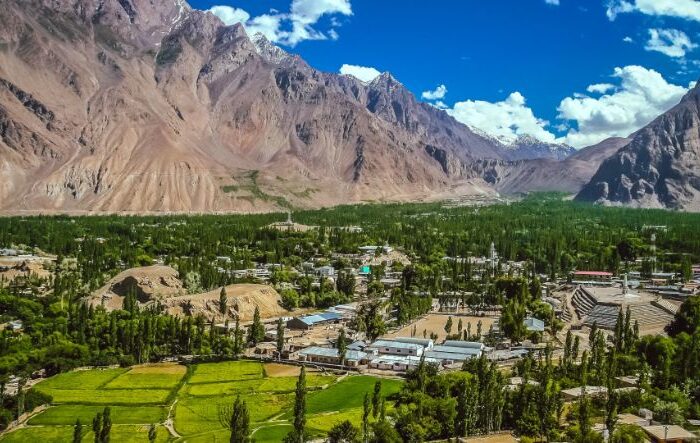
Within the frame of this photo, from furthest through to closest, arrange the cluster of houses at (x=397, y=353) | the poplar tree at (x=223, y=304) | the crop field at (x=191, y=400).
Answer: the poplar tree at (x=223, y=304)
the cluster of houses at (x=397, y=353)
the crop field at (x=191, y=400)

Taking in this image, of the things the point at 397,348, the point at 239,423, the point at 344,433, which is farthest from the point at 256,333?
the point at 239,423

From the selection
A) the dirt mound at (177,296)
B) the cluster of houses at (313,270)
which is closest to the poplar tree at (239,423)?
the dirt mound at (177,296)

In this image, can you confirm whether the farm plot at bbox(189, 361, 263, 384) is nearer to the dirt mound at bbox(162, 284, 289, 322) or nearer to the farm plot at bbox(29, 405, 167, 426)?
the farm plot at bbox(29, 405, 167, 426)

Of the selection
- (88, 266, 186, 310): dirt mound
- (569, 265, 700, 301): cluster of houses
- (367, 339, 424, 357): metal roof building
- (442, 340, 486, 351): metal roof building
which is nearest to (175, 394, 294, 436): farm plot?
(367, 339, 424, 357): metal roof building

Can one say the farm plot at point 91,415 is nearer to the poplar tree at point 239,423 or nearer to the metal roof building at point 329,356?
the poplar tree at point 239,423

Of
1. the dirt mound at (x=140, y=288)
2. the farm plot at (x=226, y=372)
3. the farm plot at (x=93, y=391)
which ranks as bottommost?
the farm plot at (x=93, y=391)

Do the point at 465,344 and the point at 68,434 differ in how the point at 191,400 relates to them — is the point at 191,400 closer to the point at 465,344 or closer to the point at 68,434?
the point at 68,434

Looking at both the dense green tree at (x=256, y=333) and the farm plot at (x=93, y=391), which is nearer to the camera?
the farm plot at (x=93, y=391)
